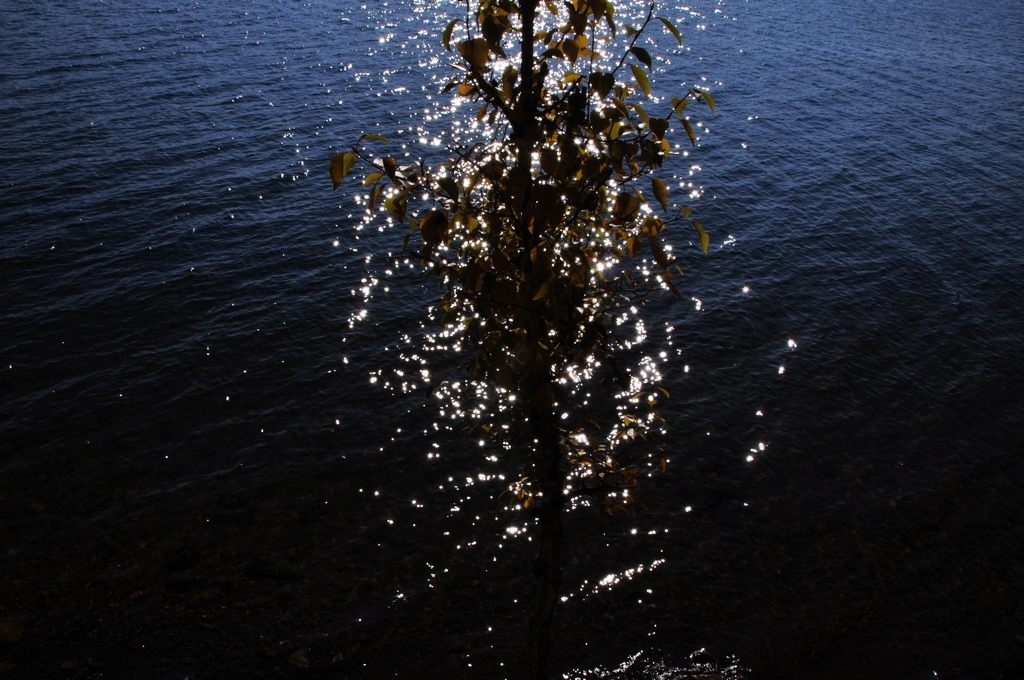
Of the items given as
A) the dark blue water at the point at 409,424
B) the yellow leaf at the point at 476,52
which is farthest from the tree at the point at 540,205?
the dark blue water at the point at 409,424

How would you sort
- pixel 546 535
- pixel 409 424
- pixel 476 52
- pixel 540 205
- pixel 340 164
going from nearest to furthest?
pixel 340 164 < pixel 476 52 < pixel 540 205 < pixel 546 535 < pixel 409 424

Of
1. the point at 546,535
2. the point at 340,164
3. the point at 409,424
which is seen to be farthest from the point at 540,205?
the point at 409,424

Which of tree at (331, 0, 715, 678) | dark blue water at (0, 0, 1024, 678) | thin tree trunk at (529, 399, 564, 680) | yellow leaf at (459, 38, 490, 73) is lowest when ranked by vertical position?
dark blue water at (0, 0, 1024, 678)

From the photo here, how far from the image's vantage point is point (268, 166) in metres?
41.2

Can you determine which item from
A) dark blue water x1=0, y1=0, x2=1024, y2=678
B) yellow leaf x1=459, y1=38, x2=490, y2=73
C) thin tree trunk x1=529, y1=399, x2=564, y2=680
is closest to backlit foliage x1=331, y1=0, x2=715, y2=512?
yellow leaf x1=459, y1=38, x2=490, y2=73

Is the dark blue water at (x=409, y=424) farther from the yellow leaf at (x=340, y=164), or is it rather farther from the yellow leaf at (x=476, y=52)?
the yellow leaf at (x=476, y=52)

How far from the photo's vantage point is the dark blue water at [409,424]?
18.0 meters

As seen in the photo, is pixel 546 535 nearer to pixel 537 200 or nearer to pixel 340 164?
pixel 537 200

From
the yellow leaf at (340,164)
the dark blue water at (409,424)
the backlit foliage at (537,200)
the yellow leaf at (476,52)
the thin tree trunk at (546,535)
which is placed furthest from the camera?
the dark blue water at (409,424)

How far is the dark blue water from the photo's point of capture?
710 inches

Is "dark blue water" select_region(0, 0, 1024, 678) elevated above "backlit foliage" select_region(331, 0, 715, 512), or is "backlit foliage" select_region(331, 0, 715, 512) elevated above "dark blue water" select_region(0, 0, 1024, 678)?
"backlit foliage" select_region(331, 0, 715, 512)

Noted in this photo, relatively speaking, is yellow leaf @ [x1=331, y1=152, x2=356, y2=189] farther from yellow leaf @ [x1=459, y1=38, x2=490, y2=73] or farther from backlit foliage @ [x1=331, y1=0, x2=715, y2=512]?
yellow leaf @ [x1=459, y1=38, x2=490, y2=73]

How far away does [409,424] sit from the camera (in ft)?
81.0

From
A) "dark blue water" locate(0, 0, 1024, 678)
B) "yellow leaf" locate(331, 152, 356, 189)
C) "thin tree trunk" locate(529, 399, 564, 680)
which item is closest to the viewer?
"yellow leaf" locate(331, 152, 356, 189)
